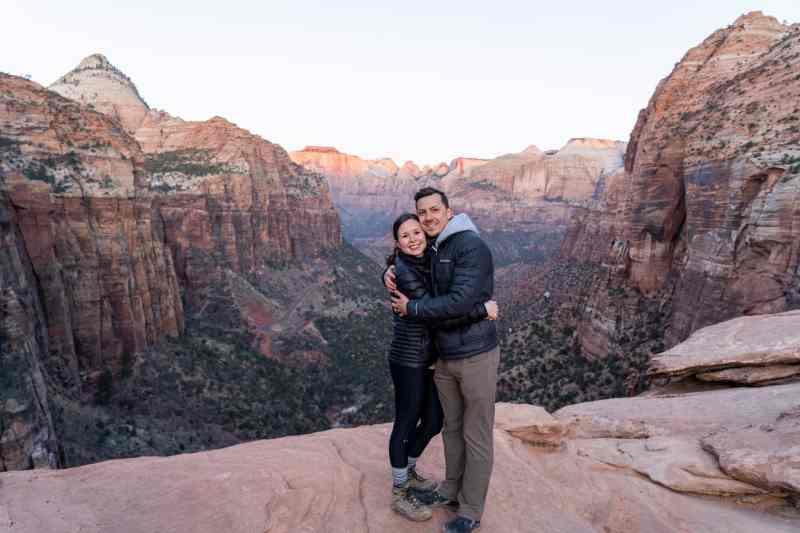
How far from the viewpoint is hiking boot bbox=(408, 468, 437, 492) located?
4.82 m

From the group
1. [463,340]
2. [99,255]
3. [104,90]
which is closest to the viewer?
[463,340]

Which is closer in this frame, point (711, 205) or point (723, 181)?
point (723, 181)

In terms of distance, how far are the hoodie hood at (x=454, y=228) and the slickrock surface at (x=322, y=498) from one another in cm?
278

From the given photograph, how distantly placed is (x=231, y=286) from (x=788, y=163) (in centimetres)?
4437

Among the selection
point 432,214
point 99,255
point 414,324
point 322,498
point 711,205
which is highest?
point 432,214

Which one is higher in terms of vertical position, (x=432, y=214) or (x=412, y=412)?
(x=432, y=214)

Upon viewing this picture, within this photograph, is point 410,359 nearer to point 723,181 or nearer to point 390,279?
point 390,279

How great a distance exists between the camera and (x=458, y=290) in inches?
155

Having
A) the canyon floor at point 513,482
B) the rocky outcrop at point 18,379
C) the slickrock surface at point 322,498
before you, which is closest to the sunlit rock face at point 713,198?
the canyon floor at point 513,482

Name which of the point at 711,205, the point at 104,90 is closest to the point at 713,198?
the point at 711,205

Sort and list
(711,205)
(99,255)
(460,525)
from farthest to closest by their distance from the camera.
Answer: (99,255)
(711,205)
(460,525)

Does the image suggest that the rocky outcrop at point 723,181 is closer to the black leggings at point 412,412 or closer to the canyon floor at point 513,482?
the canyon floor at point 513,482

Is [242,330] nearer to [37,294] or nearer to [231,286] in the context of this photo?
[231,286]

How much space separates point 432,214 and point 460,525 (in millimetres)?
2940
